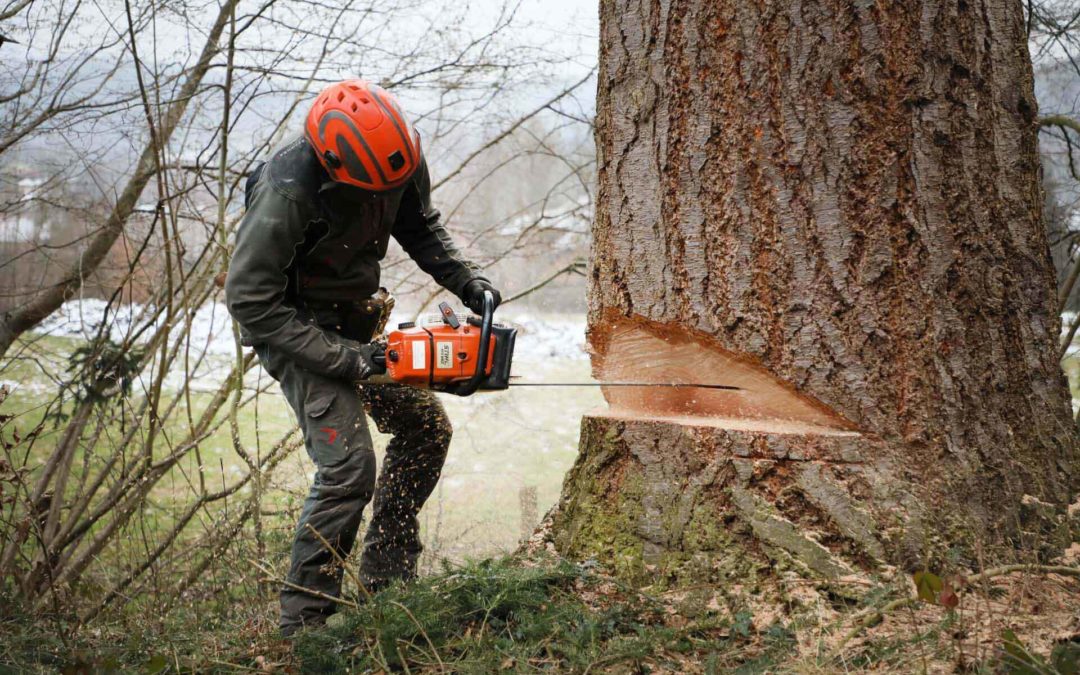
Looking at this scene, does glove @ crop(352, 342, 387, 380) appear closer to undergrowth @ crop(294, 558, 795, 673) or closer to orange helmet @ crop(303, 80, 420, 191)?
orange helmet @ crop(303, 80, 420, 191)

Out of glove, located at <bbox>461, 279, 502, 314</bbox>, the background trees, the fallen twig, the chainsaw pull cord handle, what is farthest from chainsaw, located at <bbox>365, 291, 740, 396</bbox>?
the background trees

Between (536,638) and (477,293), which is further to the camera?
(477,293)

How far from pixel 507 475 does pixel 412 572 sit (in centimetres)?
343

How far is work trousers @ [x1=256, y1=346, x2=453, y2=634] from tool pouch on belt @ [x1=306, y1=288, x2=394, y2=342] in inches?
9.5

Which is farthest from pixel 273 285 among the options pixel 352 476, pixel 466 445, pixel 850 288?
pixel 466 445

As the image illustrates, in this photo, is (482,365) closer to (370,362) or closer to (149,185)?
(370,362)

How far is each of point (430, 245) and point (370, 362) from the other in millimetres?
699

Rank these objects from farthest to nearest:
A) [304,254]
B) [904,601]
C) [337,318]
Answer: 1. [337,318]
2. [304,254]
3. [904,601]

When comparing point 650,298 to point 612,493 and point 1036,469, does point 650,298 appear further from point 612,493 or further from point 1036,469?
point 1036,469

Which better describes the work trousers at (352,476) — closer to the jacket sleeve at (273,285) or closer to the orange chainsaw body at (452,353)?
the jacket sleeve at (273,285)

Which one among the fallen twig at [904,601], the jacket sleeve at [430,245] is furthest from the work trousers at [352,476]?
the fallen twig at [904,601]

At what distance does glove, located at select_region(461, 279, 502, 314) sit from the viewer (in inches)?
116

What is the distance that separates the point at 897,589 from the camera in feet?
6.28

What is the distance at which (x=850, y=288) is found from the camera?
211cm
